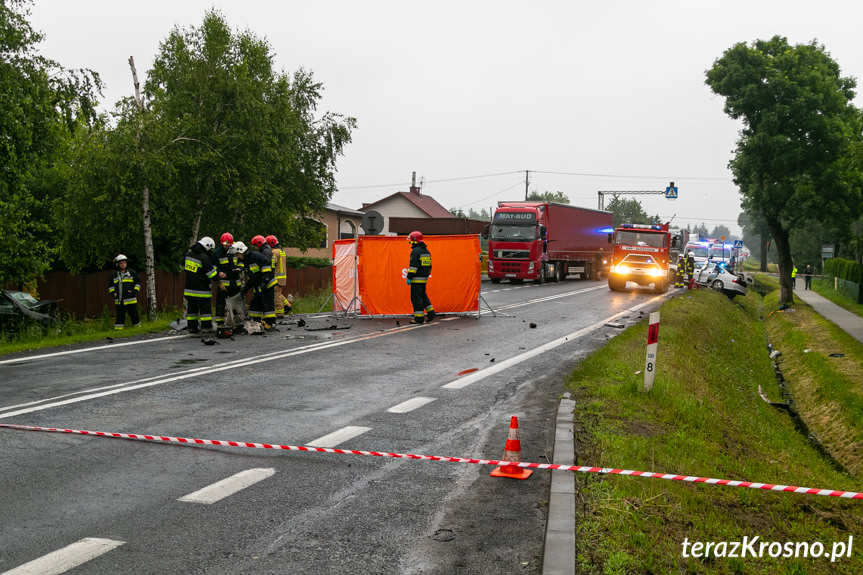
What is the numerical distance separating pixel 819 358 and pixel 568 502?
16.2 m

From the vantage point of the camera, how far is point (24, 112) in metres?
15.5

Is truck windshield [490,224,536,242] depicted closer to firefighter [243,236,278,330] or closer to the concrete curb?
firefighter [243,236,278,330]

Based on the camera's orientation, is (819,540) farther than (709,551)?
Yes

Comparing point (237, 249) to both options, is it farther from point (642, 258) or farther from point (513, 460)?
point (642, 258)

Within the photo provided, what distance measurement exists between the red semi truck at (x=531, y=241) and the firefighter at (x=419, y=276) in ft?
60.9

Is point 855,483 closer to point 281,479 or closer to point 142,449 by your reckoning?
point 281,479

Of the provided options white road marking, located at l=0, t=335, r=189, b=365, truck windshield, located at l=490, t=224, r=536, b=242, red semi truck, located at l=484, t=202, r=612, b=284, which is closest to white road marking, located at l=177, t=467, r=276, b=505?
white road marking, located at l=0, t=335, r=189, b=365

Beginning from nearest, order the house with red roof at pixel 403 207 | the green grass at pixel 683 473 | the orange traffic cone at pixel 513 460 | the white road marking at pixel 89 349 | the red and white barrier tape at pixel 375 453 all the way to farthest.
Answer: the green grass at pixel 683 473, the red and white barrier tape at pixel 375 453, the orange traffic cone at pixel 513 460, the white road marking at pixel 89 349, the house with red roof at pixel 403 207

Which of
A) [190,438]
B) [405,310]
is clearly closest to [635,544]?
[190,438]

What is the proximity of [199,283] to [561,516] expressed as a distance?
10859 millimetres

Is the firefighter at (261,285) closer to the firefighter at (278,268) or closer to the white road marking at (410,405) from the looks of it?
the firefighter at (278,268)

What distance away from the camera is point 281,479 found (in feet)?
17.3


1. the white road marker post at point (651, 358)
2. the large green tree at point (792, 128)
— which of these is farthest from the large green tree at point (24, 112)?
the large green tree at point (792, 128)

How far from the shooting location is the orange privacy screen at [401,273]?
58.6ft
